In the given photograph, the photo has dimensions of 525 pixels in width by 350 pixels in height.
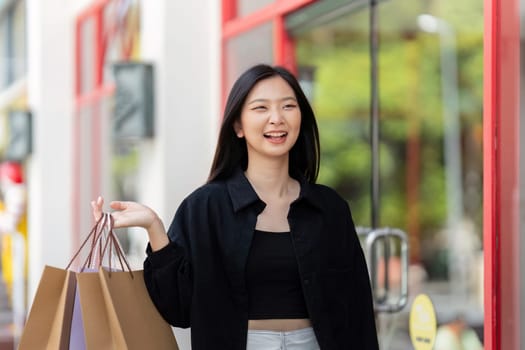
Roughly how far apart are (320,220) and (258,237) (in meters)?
0.18

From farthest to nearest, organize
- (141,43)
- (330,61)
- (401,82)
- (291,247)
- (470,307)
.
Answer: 1. (401,82)
2. (141,43)
3. (330,61)
4. (470,307)
5. (291,247)

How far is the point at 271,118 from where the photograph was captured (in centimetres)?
261

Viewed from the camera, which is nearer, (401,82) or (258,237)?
(258,237)

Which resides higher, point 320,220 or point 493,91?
point 493,91

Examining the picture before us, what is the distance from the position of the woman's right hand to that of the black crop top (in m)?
0.24

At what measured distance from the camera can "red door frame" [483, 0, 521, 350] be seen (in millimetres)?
2996

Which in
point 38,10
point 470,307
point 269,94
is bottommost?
point 470,307

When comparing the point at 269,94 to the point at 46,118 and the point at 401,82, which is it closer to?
the point at 401,82

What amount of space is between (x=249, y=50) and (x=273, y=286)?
2.75 meters

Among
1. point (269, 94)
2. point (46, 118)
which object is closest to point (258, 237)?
point (269, 94)

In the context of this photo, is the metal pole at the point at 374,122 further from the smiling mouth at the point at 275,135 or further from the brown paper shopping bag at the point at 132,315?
the brown paper shopping bag at the point at 132,315

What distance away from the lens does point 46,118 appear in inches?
344

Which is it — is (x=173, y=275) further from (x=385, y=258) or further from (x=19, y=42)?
(x=19, y=42)

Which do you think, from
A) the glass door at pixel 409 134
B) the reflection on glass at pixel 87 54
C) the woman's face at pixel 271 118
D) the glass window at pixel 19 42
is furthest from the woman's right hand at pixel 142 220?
the glass window at pixel 19 42
